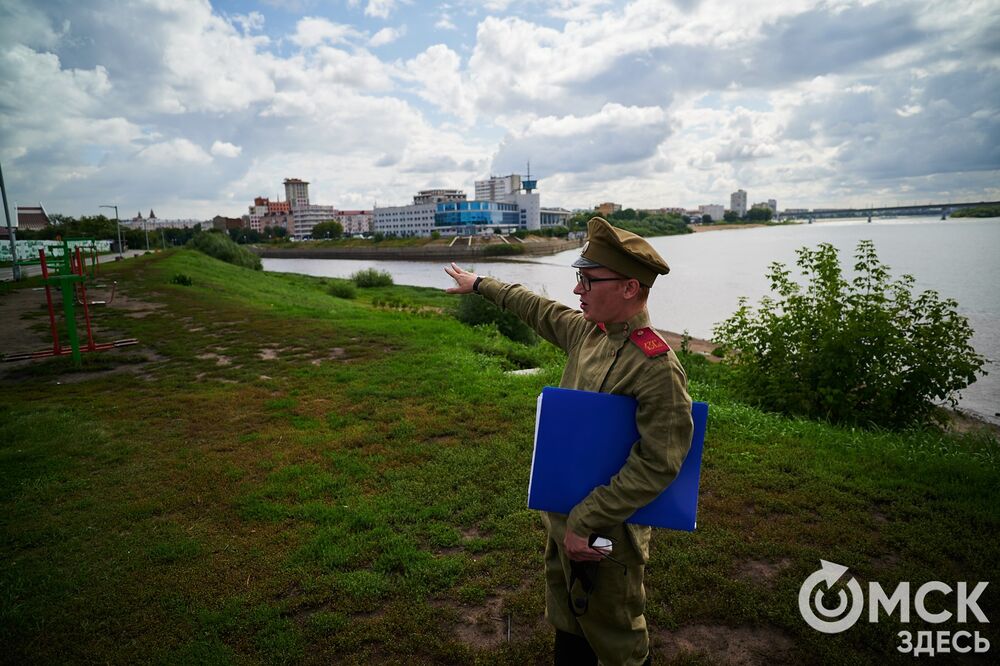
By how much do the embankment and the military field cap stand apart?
81483mm

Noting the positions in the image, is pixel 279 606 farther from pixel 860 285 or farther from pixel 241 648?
pixel 860 285

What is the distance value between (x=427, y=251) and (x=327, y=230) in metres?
53.3

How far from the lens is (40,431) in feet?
21.5

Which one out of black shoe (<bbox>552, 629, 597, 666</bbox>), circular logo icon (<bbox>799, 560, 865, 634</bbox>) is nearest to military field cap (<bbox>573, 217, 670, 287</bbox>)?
black shoe (<bbox>552, 629, 597, 666</bbox>)

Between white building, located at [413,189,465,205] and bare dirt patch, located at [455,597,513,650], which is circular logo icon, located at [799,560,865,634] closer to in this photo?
bare dirt patch, located at [455,597,513,650]

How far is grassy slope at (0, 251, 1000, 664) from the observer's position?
3.29 m

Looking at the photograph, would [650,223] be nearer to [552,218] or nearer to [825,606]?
[552,218]

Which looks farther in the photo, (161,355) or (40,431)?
(161,355)

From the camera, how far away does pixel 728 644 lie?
3.15 metres

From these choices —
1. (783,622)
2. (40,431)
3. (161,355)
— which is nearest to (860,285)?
(783,622)

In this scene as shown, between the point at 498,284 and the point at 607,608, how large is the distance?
69.4 inches

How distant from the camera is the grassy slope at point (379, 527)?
329 centimetres

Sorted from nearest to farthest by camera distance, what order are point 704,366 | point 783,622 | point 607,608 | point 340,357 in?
1. point 607,608
2. point 783,622
3. point 340,357
4. point 704,366

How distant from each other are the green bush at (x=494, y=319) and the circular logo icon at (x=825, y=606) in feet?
38.7
